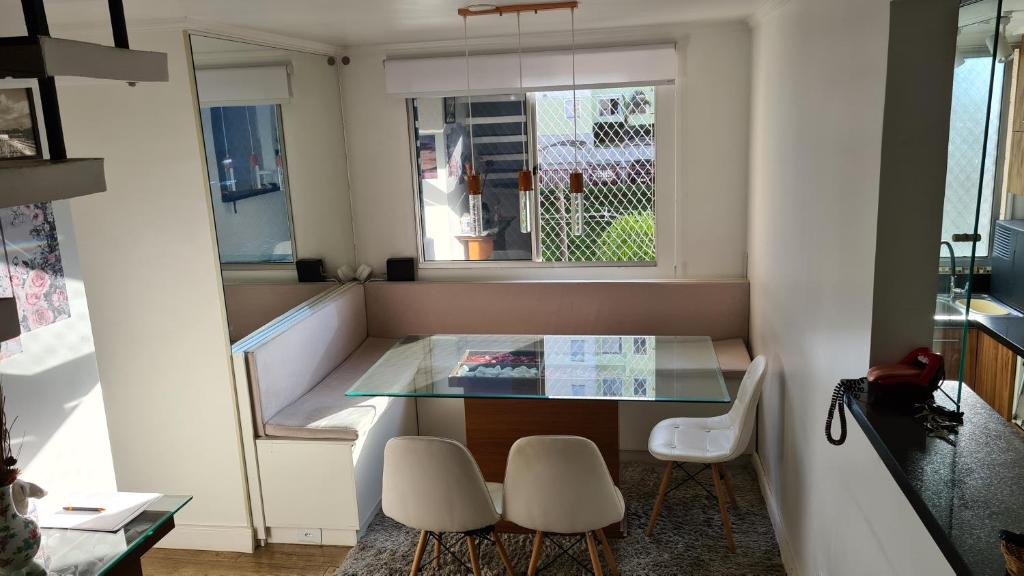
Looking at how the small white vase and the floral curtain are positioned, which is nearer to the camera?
the small white vase

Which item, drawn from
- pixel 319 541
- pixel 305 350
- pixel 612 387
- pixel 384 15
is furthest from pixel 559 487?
pixel 384 15

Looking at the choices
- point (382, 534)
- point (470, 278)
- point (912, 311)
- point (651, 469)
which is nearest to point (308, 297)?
point (470, 278)

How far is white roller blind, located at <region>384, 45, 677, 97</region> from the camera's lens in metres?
4.73

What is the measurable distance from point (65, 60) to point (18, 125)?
2.07 m

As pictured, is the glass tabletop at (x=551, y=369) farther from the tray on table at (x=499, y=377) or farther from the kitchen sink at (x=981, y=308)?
the kitchen sink at (x=981, y=308)

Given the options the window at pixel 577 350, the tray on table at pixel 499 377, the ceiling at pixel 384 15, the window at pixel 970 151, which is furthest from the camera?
the window at pixel 577 350

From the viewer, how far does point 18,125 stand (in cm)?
305

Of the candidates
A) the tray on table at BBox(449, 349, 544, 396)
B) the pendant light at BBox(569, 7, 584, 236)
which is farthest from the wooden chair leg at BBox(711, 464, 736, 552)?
the pendant light at BBox(569, 7, 584, 236)

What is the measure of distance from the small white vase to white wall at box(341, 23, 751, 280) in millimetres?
3367

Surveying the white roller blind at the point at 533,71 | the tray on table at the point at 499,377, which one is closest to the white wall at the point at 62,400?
the tray on table at the point at 499,377

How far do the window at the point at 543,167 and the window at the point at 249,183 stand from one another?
987 millimetres

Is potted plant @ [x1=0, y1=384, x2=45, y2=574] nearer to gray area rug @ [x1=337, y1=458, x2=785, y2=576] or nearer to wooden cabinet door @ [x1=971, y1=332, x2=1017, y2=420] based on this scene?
gray area rug @ [x1=337, y1=458, x2=785, y2=576]

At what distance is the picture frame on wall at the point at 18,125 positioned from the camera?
2.95m

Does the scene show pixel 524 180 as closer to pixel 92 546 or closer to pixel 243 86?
pixel 243 86
